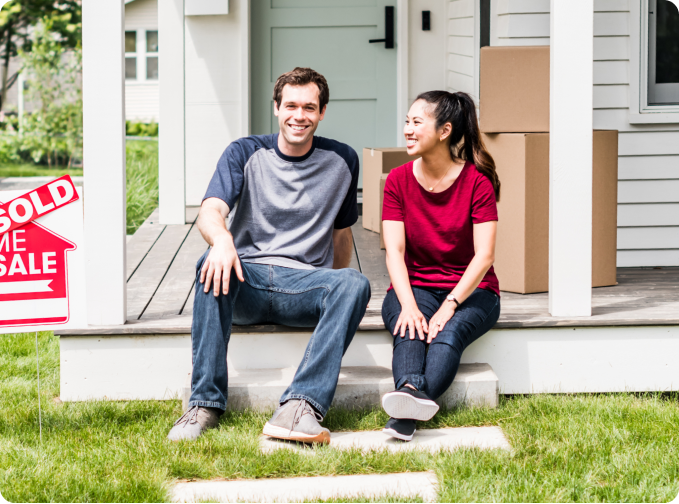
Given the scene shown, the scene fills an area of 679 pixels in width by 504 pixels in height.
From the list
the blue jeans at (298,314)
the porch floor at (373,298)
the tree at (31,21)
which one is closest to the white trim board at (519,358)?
the porch floor at (373,298)

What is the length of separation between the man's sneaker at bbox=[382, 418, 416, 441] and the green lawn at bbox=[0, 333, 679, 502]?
10 cm

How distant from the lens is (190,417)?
2459mm

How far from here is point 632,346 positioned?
2936mm

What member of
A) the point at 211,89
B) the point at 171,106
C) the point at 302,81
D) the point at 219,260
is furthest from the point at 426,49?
the point at 219,260

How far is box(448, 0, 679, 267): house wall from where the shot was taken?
3.95 metres

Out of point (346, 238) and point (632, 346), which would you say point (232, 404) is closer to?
point (346, 238)

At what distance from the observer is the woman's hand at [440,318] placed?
2609 mm

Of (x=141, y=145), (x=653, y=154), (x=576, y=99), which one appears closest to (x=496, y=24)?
Result: (x=653, y=154)

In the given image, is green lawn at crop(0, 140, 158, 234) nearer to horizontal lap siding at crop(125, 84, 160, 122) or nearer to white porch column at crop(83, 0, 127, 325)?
white porch column at crop(83, 0, 127, 325)

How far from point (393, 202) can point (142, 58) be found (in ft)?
48.5

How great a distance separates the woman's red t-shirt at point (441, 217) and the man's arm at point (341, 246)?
20cm

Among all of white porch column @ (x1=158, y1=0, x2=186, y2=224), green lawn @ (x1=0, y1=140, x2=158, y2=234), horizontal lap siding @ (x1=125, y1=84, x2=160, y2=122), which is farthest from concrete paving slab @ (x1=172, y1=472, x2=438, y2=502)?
horizontal lap siding @ (x1=125, y1=84, x2=160, y2=122)

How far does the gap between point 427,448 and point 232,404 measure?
0.68 meters

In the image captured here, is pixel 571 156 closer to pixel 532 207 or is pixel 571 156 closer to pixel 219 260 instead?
pixel 532 207
